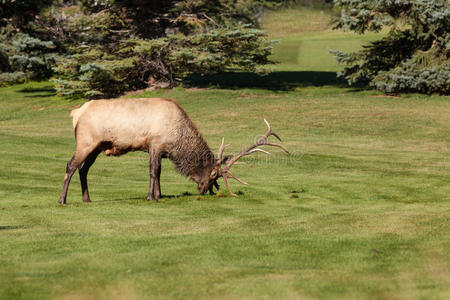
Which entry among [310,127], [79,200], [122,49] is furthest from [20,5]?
[79,200]

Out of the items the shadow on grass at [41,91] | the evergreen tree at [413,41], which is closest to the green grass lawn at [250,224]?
the evergreen tree at [413,41]

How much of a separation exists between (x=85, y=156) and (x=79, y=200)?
1.44 metres

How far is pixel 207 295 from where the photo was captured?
7992 millimetres

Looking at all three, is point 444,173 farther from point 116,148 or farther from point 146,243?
point 146,243

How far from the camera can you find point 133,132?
14.9 m

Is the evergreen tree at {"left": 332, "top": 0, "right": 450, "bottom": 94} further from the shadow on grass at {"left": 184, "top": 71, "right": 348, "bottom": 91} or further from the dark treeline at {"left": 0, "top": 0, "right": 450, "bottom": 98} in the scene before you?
the shadow on grass at {"left": 184, "top": 71, "right": 348, "bottom": 91}

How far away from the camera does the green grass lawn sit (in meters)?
8.41

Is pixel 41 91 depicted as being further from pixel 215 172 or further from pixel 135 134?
pixel 135 134

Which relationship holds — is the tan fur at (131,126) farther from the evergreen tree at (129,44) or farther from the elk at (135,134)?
the evergreen tree at (129,44)

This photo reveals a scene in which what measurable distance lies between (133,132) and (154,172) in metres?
1.03

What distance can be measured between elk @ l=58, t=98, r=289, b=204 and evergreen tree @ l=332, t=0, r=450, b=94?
28474 mm

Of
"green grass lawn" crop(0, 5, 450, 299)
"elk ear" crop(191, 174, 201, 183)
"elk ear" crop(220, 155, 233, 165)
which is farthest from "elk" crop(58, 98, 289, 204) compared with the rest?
"green grass lawn" crop(0, 5, 450, 299)

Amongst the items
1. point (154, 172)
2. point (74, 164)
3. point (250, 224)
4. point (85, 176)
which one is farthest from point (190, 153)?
point (250, 224)

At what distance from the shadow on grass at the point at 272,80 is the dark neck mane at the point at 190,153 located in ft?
102
